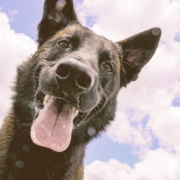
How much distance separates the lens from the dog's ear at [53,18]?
200 inches

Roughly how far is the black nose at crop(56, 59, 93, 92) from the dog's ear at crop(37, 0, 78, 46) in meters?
1.73

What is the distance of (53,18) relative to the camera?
5.21 m

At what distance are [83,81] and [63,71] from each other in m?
0.25

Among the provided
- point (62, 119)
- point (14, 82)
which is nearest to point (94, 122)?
point (62, 119)

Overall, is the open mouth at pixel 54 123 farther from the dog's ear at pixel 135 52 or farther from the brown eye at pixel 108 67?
the dog's ear at pixel 135 52

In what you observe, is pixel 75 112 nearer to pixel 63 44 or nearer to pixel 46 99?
pixel 46 99

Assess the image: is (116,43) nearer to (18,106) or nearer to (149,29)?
(149,29)

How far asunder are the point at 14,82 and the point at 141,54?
2.27 metres

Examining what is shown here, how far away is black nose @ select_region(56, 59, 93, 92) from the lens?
10.7 feet

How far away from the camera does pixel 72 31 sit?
15.8ft

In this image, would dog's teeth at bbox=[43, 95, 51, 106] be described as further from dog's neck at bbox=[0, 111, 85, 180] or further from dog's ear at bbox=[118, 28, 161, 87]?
dog's ear at bbox=[118, 28, 161, 87]

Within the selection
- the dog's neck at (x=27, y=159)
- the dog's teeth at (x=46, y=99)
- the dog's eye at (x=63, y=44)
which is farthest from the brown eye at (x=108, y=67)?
the dog's neck at (x=27, y=159)

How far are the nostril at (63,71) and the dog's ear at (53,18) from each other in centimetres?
170

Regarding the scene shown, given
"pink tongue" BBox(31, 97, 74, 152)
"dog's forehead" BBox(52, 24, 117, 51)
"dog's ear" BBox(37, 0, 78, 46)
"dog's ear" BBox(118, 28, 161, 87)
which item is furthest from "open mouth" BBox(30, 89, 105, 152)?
"dog's ear" BBox(118, 28, 161, 87)
